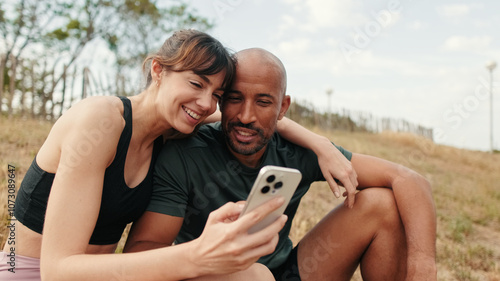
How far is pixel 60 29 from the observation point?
48.1 ft

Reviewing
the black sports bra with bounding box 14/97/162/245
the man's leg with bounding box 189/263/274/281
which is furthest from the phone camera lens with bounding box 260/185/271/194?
the black sports bra with bounding box 14/97/162/245

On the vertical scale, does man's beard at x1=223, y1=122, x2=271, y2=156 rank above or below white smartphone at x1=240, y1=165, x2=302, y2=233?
below

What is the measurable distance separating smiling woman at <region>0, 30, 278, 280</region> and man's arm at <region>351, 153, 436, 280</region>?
3.35 feet

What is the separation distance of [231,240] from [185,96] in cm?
84

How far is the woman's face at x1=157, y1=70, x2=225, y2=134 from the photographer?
1.82m

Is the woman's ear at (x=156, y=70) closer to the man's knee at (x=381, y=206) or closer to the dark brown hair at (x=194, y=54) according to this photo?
the dark brown hair at (x=194, y=54)

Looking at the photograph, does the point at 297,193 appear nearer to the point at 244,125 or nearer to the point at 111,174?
the point at 244,125

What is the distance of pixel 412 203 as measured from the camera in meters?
2.19

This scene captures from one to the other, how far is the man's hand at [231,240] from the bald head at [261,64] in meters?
1.08

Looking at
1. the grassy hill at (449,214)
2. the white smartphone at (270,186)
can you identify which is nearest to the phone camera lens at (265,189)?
the white smartphone at (270,186)

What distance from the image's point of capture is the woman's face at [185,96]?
Result: 5.98 feet

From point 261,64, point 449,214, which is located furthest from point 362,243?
point 449,214

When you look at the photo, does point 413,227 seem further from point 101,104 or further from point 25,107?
point 25,107

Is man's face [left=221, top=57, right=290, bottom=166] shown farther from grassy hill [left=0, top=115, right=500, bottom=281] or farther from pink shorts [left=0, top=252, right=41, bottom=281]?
grassy hill [left=0, top=115, right=500, bottom=281]
